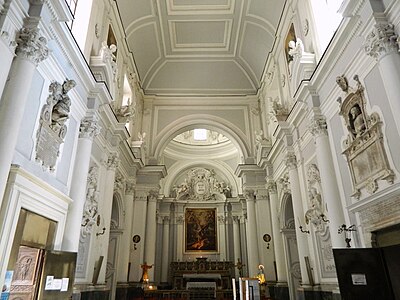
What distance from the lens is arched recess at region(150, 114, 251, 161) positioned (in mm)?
16203

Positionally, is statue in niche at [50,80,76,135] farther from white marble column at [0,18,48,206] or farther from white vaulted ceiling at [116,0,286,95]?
white vaulted ceiling at [116,0,286,95]

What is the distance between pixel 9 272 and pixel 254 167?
1181 cm

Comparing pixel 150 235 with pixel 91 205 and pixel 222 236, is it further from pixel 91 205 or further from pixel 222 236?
pixel 222 236

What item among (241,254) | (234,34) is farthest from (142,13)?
(241,254)

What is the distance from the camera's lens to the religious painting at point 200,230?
21547mm

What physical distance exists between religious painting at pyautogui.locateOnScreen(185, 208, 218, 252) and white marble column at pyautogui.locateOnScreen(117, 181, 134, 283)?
27.7 feet

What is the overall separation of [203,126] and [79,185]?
31.8 feet

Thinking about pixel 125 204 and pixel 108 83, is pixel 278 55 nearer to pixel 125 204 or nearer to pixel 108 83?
pixel 108 83

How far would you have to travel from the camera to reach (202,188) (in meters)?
23.5

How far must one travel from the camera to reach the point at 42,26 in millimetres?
6004

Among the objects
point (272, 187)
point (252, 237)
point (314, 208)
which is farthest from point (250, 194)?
point (314, 208)

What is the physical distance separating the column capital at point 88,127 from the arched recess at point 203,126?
7.31 metres

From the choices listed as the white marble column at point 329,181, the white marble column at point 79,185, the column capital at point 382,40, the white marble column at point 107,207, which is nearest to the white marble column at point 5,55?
the white marble column at point 79,185

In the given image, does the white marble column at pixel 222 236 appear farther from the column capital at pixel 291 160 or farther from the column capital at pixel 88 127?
the column capital at pixel 88 127
